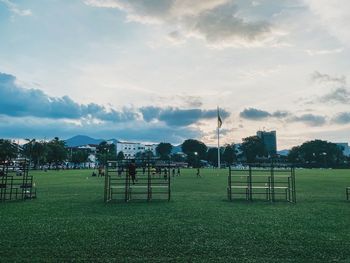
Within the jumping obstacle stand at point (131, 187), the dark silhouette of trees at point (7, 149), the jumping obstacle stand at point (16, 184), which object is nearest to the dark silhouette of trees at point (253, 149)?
the dark silhouette of trees at point (7, 149)

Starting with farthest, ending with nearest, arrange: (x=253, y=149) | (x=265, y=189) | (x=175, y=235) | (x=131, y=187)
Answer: (x=253, y=149)
(x=265, y=189)
(x=131, y=187)
(x=175, y=235)

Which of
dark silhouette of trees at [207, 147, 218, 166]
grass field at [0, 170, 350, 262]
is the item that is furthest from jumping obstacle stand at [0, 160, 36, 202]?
dark silhouette of trees at [207, 147, 218, 166]

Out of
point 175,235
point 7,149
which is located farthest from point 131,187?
point 7,149

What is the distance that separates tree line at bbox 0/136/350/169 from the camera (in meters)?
109

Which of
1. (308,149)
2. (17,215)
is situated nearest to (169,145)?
(308,149)

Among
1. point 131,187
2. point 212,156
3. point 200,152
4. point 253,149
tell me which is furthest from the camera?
point 200,152

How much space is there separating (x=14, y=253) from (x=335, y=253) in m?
6.35

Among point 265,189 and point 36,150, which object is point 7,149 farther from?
point 265,189

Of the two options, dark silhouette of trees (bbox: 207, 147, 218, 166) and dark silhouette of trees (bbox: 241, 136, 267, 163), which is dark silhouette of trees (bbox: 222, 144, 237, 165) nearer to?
dark silhouette of trees (bbox: 207, 147, 218, 166)

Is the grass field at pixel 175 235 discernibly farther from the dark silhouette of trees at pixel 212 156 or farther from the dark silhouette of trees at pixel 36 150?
the dark silhouette of trees at pixel 212 156

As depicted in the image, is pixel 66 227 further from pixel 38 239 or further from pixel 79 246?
pixel 79 246

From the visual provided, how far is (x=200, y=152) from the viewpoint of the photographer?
172375 millimetres

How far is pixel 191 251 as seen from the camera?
7.06 metres

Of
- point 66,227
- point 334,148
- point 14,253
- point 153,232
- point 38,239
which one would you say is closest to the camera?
point 14,253
